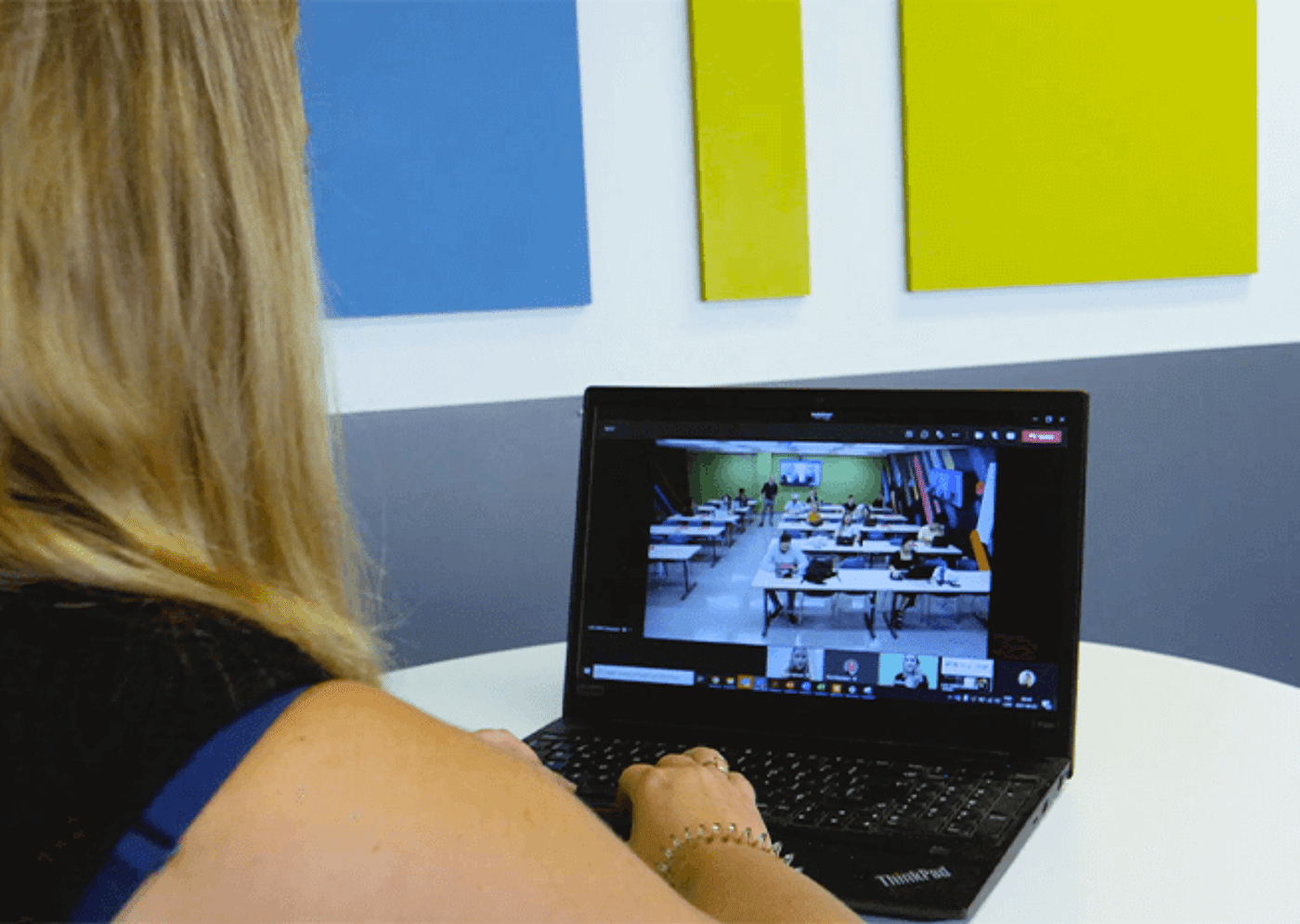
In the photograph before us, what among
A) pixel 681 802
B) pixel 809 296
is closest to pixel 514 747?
pixel 681 802

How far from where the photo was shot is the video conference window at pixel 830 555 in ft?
3.86

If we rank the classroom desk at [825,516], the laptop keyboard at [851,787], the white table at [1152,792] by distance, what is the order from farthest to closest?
the classroom desk at [825,516], the laptop keyboard at [851,787], the white table at [1152,792]

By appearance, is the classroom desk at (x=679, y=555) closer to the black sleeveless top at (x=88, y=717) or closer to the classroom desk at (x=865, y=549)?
the classroom desk at (x=865, y=549)

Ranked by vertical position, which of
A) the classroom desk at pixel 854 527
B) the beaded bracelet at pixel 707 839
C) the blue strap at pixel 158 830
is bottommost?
the beaded bracelet at pixel 707 839

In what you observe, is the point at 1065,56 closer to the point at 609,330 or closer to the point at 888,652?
the point at 609,330

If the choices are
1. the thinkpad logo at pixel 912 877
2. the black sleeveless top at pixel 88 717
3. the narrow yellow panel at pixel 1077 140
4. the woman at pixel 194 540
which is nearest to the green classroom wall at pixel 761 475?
the thinkpad logo at pixel 912 877

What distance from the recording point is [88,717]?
0.47 meters

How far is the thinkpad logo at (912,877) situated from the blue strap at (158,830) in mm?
541

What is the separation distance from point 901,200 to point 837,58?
32 centimetres

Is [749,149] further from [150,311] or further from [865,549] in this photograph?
[150,311]

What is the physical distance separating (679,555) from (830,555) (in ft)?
0.51

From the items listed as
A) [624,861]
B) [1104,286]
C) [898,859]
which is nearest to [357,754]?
[624,861]

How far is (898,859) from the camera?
90 centimetres

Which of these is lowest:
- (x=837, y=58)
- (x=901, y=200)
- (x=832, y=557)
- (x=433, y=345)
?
(x=832, y=557)
